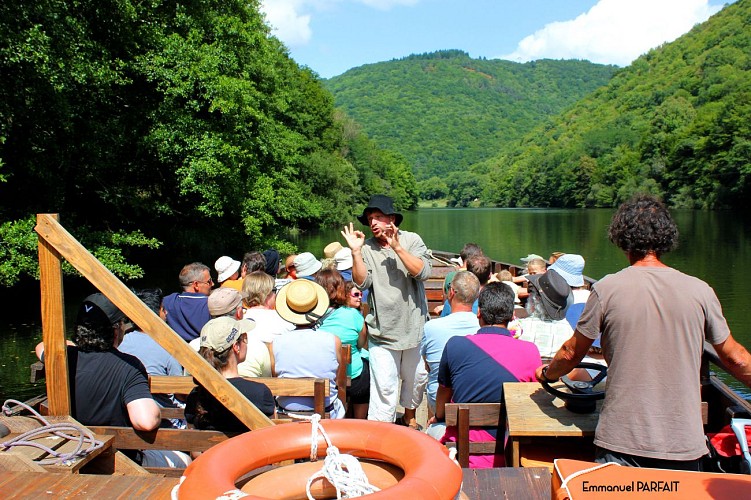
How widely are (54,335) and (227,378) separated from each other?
846mm

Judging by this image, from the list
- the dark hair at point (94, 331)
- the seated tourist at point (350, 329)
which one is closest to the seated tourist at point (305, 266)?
the seated tourist at point (350, 329)

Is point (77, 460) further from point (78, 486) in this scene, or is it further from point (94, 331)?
point (94, 331)

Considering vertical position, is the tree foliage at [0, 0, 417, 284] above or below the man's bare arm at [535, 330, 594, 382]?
above

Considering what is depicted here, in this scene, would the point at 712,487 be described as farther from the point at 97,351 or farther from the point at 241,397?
the point at 97,351

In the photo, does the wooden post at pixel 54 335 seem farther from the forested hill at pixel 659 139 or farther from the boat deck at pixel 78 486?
the forested hill at pixel 659 139

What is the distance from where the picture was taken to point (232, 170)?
1530cm

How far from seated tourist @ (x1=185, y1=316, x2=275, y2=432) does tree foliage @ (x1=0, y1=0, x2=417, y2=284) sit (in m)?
7.97

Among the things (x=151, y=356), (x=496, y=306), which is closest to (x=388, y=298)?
(x=496, y=306)

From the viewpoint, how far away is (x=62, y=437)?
2770 millimetres

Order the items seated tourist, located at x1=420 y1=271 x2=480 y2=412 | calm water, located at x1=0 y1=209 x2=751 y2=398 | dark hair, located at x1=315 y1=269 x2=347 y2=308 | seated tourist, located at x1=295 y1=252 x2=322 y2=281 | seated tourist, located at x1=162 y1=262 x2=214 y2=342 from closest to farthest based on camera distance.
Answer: seated tourist, located at x1=420 y1=271 x2=480 y2=412, dark hair, located at x1=315 y1=269 x2=347 y2=308, seated tourist, located at x1=162 y1=262 x2=214 y2=342, seated tourist, located at x1=295 y1=252 x2=322 y2=281, calm water, located at x1=0 y1=209 x2=751 y2=398

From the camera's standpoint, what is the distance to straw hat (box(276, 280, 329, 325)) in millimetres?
4469

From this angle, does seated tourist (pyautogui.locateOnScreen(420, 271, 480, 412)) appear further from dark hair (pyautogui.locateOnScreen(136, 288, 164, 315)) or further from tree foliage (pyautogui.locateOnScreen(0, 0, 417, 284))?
tree foliage (pyautogui.locateOnScreen(0, 0, 417, 284))

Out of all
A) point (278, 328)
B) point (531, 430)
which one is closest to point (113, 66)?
point (278, 328)

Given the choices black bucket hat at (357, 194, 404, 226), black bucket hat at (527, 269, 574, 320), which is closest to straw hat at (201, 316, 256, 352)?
black bucket hat at (357, 194, 404, 226)
